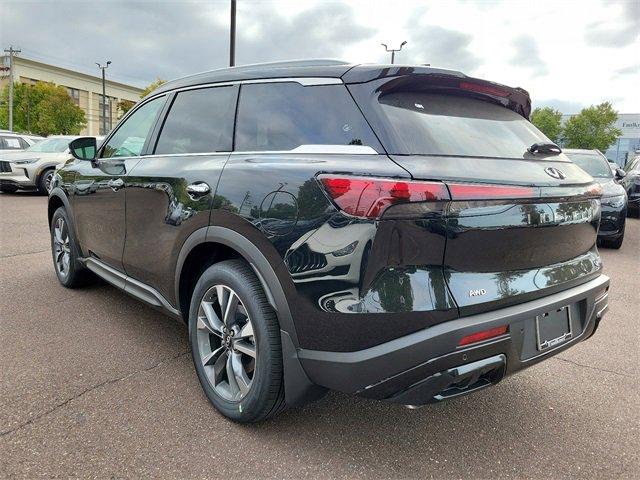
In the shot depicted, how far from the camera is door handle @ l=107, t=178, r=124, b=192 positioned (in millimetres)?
3322

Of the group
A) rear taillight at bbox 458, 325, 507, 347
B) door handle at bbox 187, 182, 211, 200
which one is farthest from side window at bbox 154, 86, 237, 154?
rear taillight at bbox 458, 325, 507, 347

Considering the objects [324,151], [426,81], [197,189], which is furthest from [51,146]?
[426,81]

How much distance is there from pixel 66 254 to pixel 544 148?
13.6 ft

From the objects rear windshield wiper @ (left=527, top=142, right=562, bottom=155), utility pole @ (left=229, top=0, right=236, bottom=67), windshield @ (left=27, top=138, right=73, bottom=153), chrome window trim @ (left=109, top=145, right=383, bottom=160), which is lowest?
chrome window trim @ (left=109, top=145, right=383, bottom=160)

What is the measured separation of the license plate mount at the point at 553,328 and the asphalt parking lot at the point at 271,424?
569 mm

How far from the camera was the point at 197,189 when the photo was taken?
2.57 metres

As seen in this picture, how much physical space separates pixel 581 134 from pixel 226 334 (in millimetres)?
65222

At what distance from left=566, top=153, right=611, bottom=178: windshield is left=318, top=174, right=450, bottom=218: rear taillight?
24.1 ft

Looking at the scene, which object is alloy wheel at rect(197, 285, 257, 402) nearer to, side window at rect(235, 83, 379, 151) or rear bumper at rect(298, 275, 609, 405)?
rear bumper at rect(298, 275, 609, 405)

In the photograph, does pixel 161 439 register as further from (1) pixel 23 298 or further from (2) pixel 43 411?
(1) pixel 23 298

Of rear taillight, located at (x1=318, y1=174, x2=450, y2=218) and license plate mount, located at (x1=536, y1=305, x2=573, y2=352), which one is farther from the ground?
rear taillight, located at (x1=318, y1=174, x2=450, y2=218)

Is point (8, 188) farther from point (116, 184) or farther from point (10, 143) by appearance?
point (116, 184)

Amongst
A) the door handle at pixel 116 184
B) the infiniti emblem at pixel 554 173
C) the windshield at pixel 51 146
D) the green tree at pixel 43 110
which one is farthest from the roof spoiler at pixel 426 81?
the green tree at pixel 43 110

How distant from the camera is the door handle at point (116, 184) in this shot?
3.32 metres
